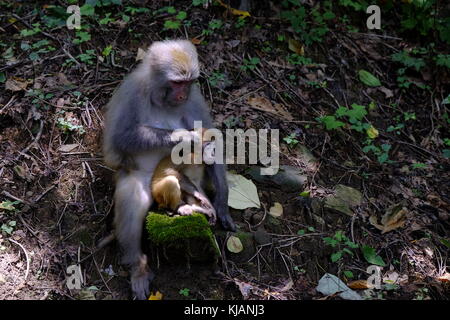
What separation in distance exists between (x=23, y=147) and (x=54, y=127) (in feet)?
1.40

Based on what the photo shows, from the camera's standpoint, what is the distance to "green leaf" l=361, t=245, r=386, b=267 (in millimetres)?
5945

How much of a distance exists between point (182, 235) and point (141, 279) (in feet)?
1.91

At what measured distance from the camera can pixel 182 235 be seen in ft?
17.1

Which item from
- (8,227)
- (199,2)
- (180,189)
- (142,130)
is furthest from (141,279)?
(199,2)

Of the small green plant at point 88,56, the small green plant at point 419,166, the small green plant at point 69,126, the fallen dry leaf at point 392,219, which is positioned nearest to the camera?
the fallen dry leaf at point 392,219

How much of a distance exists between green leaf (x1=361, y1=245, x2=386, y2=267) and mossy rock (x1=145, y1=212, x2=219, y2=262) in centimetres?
168

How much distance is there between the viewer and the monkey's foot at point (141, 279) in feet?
17.1

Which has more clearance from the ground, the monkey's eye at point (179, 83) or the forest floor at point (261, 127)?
the monkey's eye at point (179, 83)

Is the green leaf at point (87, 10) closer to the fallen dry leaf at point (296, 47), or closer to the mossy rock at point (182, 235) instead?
the fallen dry leaf at point (296, 47)

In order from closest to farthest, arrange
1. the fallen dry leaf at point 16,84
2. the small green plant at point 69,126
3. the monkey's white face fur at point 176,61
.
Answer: the monkey's white face fur at point 176,61 < the small green plant at point 69,126 < the fallen dry leaf at point 16,84

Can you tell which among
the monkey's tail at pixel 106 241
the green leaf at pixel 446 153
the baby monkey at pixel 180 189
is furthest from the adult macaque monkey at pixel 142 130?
the green leaf at pixel 446 153

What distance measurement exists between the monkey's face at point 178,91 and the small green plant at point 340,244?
214 cm

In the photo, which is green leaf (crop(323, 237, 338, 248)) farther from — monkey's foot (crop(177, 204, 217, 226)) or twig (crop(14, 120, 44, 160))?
twig (crop(14, 120, 44, 160))

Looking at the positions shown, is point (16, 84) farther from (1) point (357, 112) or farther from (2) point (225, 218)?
(1) point (357, 112)
